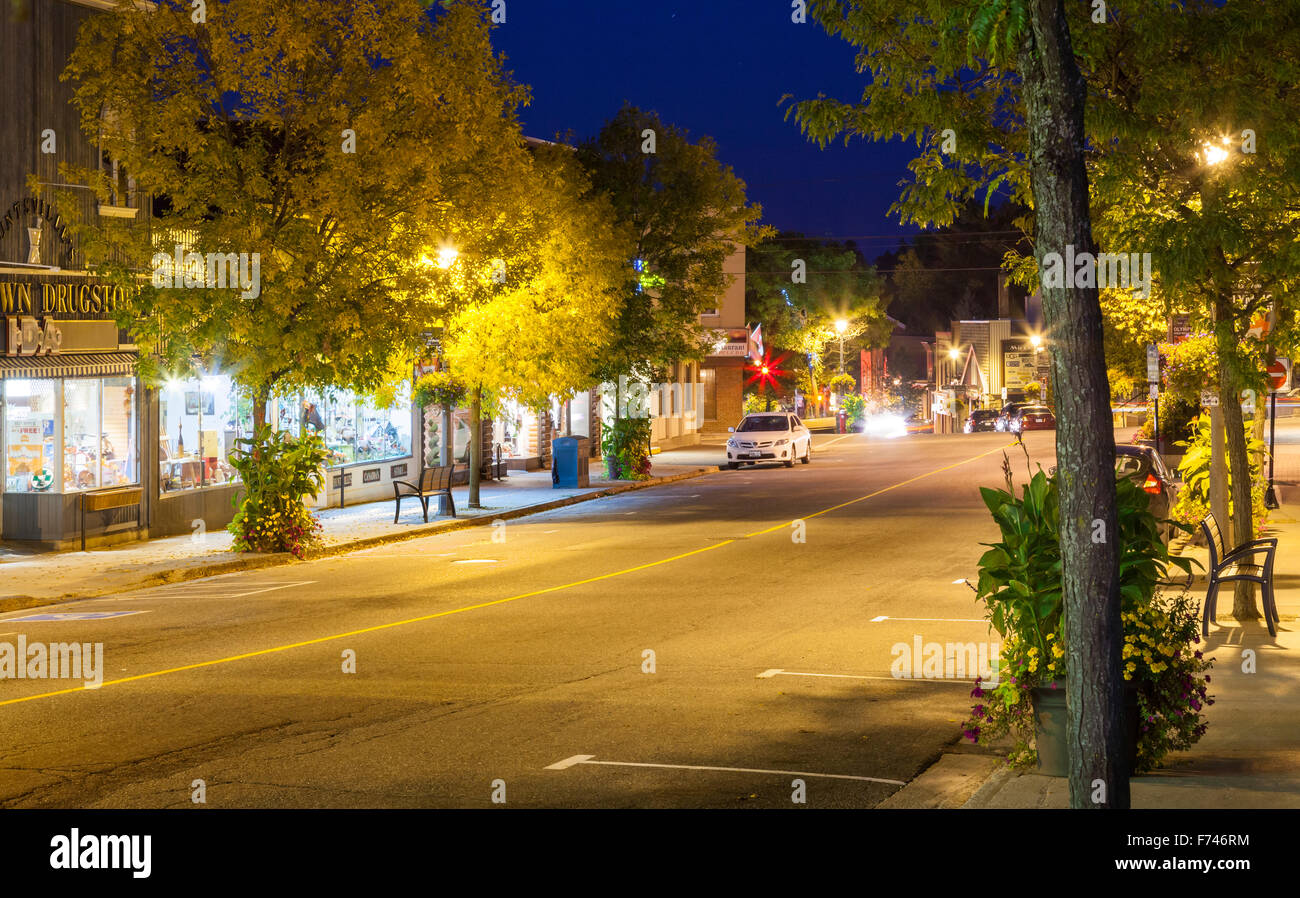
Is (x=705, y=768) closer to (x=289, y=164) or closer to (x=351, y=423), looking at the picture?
(x=289, y=164)

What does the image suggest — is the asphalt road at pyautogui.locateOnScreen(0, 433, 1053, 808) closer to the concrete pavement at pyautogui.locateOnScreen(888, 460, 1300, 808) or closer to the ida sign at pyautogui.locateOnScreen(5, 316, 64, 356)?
the concrete pavement at pyautogui.locateOnScreen(888, 460, 1300, 808)

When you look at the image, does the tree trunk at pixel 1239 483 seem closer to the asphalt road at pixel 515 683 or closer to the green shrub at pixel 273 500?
the asphalt road at pixel 515 683

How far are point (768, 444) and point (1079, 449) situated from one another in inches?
1477

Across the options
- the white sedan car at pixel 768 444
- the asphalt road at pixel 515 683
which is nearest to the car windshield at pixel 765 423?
the white sedan car at pixel 768 444

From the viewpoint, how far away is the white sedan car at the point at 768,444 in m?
43.4

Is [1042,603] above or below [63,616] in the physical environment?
above

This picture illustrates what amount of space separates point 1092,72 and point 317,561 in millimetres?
13838

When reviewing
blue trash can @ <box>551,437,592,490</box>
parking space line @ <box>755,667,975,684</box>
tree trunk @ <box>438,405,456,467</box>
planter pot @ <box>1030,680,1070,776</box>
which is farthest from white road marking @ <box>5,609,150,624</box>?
blue trash can @ <box>551,437,592,490</box>

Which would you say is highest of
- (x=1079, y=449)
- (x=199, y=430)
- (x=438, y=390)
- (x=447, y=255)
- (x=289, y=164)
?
(x=289, y=164)

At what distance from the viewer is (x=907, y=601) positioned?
16.3 meters

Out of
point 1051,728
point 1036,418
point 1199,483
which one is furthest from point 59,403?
point 1036,418

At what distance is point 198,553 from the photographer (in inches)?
861

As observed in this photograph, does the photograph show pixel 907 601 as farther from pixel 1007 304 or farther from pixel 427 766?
pixel 1007 304

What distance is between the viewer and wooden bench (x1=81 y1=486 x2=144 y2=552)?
874 inches
